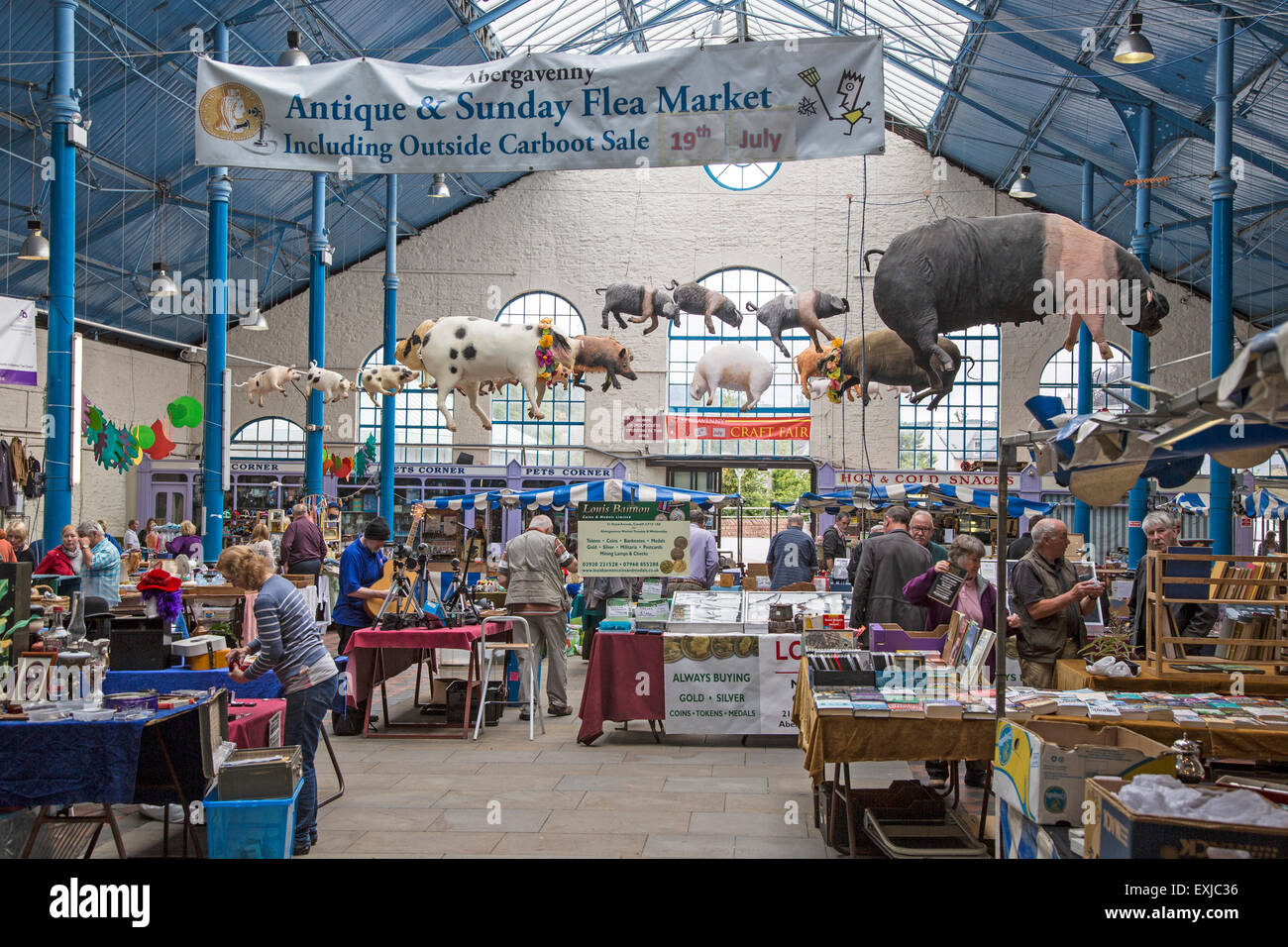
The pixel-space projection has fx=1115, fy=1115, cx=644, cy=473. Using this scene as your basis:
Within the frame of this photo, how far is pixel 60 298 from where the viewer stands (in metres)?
9.62

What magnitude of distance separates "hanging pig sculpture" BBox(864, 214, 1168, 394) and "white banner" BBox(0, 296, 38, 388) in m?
7.04

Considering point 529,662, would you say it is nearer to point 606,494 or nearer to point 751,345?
point 606,494

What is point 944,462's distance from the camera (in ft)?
83.0

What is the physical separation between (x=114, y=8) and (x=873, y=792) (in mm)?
14812

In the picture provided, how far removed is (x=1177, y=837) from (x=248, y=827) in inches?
132

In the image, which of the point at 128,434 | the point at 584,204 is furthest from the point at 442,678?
the point at 584,204

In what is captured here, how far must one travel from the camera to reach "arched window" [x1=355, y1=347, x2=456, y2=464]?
2639 centimetres

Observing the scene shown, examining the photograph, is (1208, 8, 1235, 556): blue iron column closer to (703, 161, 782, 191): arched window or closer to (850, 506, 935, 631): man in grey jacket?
(850, 506, 935, 631): man in grey jacket

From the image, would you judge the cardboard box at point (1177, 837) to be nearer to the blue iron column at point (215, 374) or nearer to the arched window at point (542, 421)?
the blue iron column at point (215, 374)

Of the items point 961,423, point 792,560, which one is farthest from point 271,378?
point 961,423

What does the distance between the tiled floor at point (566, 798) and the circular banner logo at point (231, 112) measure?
3300 mm
